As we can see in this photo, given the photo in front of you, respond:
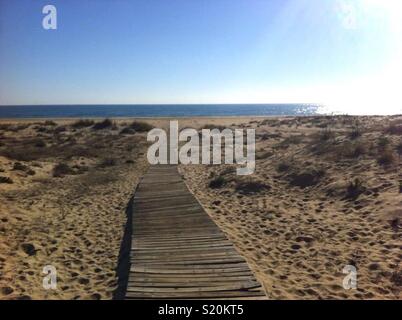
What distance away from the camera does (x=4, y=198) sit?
41.0 ft

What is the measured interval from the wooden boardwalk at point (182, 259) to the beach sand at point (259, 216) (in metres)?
0.57

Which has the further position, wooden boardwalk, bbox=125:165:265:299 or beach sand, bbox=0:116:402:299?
beach sand, bbox=0:116:402:299

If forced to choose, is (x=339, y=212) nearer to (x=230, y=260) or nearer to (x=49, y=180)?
(x=230, y=260)

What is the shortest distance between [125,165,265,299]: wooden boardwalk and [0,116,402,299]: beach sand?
572mm

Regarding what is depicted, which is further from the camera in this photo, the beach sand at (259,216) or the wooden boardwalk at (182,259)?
the beach sand at (259,216)

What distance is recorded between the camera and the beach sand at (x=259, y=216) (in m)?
6.84

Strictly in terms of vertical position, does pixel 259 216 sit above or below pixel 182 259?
below

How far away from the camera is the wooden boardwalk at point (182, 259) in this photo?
19.0ft

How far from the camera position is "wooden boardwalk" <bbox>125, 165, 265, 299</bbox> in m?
5.79

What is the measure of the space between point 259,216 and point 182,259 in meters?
4.31

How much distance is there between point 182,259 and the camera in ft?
22.6
